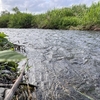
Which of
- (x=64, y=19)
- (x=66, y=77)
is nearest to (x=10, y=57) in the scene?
(x=66, y=77)

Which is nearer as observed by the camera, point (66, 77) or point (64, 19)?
point (66, 77)

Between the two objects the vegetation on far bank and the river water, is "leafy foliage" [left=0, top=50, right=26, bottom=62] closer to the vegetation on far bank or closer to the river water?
the river water

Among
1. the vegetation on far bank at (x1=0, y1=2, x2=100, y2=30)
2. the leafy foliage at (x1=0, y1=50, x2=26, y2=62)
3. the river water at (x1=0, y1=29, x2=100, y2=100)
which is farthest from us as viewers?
the vegetation on far bank at (x1=0, y1=2, x2=100, y2=30)

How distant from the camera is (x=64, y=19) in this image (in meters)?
→ 27.2

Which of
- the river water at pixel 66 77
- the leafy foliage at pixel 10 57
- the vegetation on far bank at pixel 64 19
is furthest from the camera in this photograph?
the vegetation on far bank at pixel 64 19

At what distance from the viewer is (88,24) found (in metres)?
22.0

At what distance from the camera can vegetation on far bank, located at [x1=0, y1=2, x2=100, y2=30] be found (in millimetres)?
21938

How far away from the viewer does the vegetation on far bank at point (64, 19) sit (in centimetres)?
2194

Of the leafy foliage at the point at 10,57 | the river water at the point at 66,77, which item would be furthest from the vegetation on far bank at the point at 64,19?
the leafy foliage at the point at 10,57

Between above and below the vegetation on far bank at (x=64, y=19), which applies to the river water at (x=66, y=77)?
below

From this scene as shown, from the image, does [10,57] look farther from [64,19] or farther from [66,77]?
[64,19]

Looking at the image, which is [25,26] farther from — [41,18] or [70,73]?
[70,73]

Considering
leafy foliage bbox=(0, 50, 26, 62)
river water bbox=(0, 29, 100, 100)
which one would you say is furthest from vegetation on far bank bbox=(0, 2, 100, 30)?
leafy foliage bbox=(0, 50, 26, 62)

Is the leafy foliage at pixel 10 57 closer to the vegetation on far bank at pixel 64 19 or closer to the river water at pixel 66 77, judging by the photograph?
the river water at pixel 66 77
